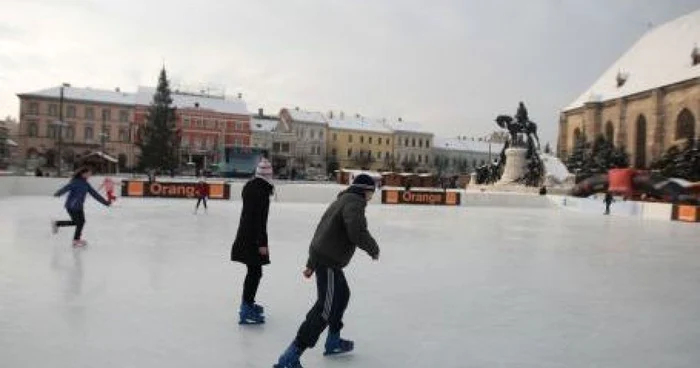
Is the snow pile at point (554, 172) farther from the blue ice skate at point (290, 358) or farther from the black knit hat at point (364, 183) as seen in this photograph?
the blue ice skate at point (290, 358)

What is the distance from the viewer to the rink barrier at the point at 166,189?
97.3 feet

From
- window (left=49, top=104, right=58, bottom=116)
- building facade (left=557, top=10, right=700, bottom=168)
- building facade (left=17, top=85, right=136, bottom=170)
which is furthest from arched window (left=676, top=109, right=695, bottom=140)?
window (left=49, top=104, right=58, bottom=116)

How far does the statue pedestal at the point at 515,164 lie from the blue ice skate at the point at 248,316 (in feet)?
149

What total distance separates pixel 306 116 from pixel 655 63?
48957mm

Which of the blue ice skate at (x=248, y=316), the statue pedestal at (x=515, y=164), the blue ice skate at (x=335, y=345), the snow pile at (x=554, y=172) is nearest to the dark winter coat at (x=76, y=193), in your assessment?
the blue ice skate at (x=248, y=316)

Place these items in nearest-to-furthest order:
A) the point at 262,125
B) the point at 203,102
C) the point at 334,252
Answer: the point at 334,252, the point at 203,102, the point at 262,125

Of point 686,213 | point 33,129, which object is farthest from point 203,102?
point 686,213

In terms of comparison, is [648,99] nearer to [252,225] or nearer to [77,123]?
[252,225]

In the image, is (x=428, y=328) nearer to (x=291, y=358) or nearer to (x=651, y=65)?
(x=291, y=358)

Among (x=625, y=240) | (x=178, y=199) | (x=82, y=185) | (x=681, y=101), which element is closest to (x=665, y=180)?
(x=681, y=101)

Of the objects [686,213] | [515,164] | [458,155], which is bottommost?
[686,213]

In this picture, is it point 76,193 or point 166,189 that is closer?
point 76,193

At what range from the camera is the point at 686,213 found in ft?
92.7

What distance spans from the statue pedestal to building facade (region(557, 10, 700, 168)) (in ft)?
40.5
